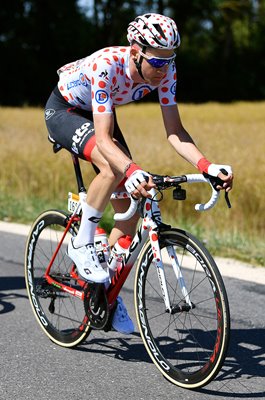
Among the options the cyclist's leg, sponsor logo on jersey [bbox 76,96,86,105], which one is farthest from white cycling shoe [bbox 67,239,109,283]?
sponsor logo on jersey [bbox 76,96,86,105]

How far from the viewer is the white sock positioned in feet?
15.1

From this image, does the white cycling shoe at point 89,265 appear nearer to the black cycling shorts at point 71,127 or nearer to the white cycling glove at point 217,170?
the black cycling shorts at point 71,127

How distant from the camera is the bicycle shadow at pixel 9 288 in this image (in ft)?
19.5

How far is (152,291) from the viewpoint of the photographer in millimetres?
4984

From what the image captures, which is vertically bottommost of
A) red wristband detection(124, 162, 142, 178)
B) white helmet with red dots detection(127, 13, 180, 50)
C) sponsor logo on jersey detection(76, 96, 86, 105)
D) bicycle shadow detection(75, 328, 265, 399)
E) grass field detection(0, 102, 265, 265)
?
grass field detection(0, 102, 265, 265)

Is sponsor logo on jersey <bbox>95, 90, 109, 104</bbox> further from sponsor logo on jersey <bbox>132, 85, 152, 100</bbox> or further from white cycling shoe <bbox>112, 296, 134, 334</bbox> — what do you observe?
white cycling shoe <bbox>112, 296, 134, 334</bbox>

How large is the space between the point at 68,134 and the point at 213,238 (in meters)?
3.79

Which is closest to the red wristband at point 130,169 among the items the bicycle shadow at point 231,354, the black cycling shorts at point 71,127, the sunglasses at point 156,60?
the black cycling shorts at point 71,127

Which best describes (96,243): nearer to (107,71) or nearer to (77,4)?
(107,71)

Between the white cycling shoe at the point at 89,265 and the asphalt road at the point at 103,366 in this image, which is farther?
the white cycling shoe at the point at 89,265

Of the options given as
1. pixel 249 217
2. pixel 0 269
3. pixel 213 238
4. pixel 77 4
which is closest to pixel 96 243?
pixel 0 269

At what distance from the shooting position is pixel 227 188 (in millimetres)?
4156

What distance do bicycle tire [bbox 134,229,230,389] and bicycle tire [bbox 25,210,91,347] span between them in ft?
1.80

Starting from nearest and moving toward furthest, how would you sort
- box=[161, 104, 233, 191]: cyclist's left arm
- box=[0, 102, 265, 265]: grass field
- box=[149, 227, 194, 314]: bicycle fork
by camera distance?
box=[149, 227, 194, 314]: bicycle fork, box=[161, 104, 233, 191]: cyclist's left arm, box=[0, 102, 265, 265]: grass field
